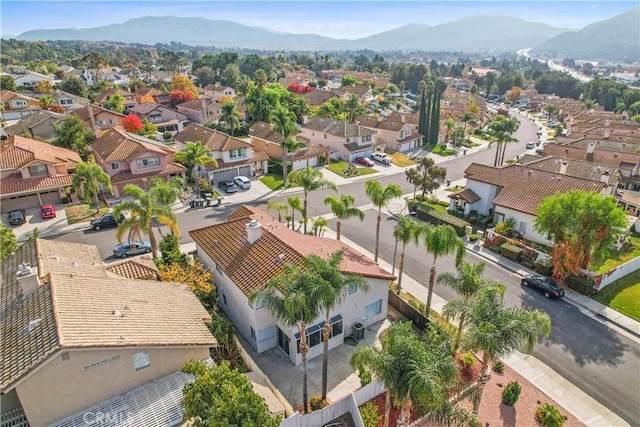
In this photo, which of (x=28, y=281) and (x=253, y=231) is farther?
(x=253, y=231)

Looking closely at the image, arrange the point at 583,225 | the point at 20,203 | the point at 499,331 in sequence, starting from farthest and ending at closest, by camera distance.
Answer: the point at 20,203 < the point at 583,225 < the point at 499,331

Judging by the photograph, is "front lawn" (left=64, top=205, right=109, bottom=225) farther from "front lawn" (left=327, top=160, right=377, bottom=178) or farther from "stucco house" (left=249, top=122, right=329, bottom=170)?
"front lawn" (left=327, top=160, right=377, bottom=178)

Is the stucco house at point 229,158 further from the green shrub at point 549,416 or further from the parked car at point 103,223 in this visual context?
the green shrub at point 549,416

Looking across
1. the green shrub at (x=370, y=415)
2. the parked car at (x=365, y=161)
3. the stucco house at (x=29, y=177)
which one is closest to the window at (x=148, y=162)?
the stucco house at (x=29, y=177)

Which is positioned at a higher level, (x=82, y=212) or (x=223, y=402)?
(x=223, y=402)

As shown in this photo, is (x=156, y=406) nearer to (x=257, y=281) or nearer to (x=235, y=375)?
(x=235, y=375)

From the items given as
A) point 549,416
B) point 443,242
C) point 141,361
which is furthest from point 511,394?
point 141,361

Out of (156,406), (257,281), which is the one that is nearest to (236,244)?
(257,281)

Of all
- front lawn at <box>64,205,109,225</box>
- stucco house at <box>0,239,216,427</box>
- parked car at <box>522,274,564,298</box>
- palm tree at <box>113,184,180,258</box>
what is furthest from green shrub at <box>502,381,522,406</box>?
front lawn at <box>64,205,109,225</box>

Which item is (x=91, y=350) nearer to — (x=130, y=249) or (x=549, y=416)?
(x=130, y=249)
